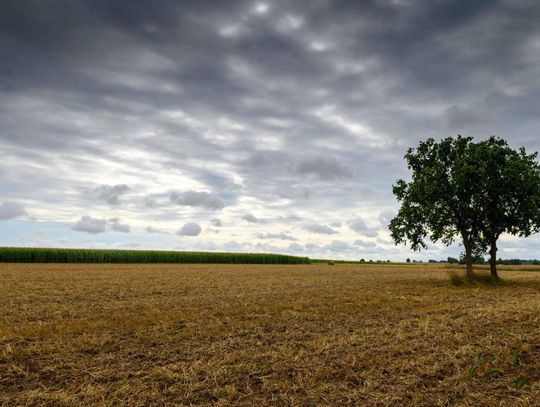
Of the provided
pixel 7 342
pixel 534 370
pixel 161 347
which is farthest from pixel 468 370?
pixel 7 342

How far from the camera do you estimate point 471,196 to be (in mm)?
31078

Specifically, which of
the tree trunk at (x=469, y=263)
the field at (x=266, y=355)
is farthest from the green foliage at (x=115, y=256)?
the tree trunk at (x=469, y=263)

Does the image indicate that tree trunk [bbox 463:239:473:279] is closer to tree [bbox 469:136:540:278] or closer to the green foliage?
tree [bbox 469:136:540:278]

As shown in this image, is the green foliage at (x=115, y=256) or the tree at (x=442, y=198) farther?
the green foliage at (x=115, y=256)

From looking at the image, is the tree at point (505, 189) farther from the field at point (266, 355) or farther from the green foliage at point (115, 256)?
the green foliage at point (115, 256)

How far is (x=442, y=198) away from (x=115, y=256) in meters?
60.9

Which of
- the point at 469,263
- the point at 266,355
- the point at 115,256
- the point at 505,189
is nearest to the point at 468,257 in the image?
the point at 469,263

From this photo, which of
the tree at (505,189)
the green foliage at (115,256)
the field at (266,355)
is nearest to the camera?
the field at (266,355)

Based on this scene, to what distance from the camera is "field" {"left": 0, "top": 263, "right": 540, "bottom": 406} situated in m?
6.83

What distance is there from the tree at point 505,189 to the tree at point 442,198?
61 cm

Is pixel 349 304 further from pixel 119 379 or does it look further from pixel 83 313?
pixel 119 379

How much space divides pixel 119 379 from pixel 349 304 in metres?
11.1

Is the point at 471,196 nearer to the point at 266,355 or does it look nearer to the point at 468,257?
the point at 468,257

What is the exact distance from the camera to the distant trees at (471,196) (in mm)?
30219
